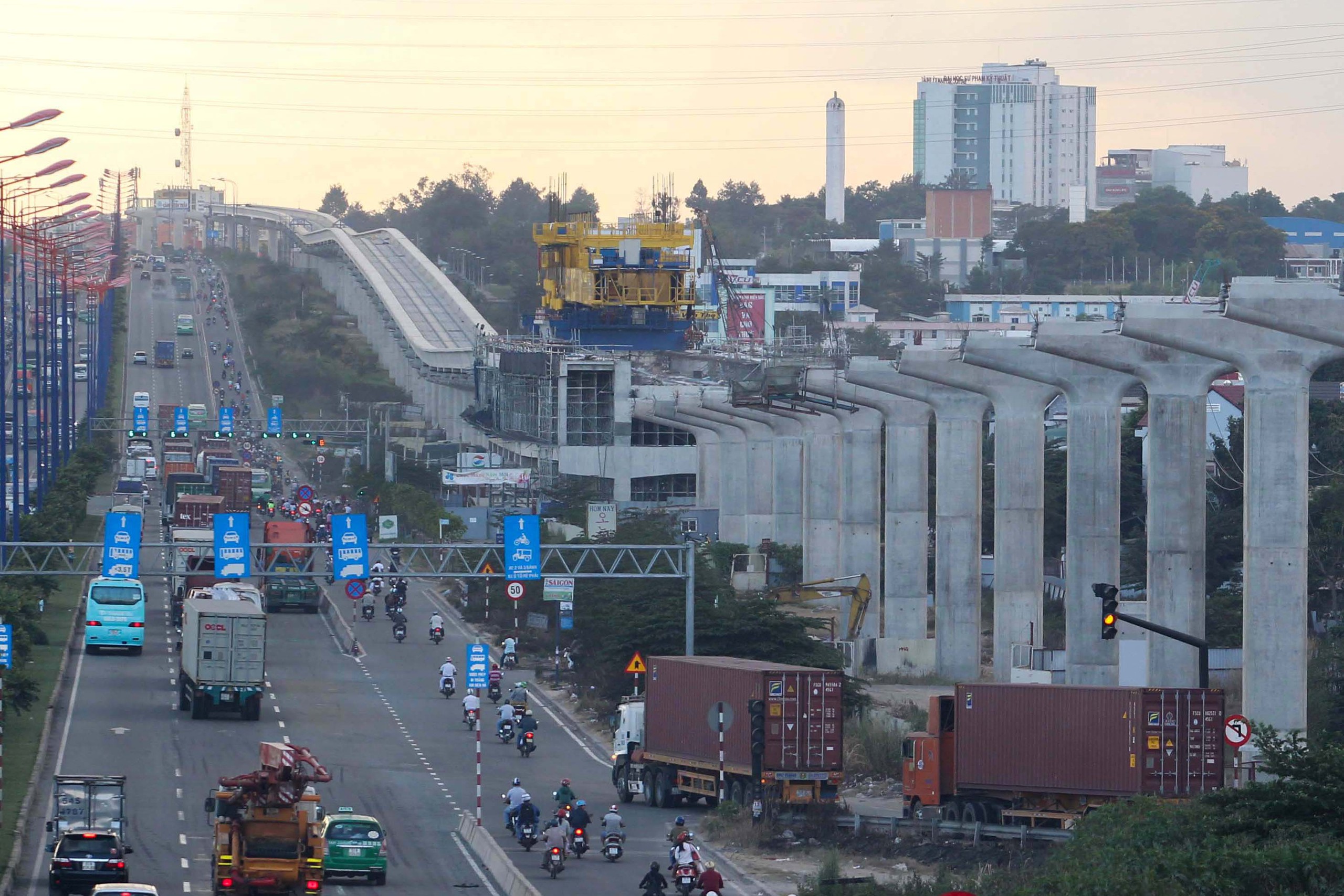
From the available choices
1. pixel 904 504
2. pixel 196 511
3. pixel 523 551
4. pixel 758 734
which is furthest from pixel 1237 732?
pixel 196 511

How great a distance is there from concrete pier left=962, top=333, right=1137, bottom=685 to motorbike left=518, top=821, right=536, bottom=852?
18.5 metres

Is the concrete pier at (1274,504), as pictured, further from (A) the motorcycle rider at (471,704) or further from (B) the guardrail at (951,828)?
(A) the motorcycle rider at (471,704)

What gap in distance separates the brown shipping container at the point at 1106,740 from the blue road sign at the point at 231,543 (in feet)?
71.9

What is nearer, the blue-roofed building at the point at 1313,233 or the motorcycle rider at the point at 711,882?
the motorcycle rider at the point at 711,882

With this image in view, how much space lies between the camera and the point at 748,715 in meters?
39.9

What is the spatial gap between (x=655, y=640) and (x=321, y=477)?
80.1 meters

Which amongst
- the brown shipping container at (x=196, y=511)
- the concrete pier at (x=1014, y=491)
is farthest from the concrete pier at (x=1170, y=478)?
the brown shipping container at (x=196, y=511)

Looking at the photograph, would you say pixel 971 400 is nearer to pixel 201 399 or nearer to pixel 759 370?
pixel 759 370

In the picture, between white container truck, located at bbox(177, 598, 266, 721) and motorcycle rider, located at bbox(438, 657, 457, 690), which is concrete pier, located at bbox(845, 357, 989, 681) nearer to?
motorcycle rider, located at bbox(438, 657, 457, 690)

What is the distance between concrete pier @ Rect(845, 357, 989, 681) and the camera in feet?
205

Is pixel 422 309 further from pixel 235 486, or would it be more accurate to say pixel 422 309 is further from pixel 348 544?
pixel 348 544

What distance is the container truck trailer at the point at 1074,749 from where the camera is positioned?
3553 centimetres

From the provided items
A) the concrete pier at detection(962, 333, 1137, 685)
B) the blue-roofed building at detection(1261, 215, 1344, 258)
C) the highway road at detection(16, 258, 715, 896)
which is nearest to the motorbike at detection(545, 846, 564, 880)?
the highway road at detection(16, 258, 715, 896)

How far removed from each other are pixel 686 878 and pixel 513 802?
685 centimetres
